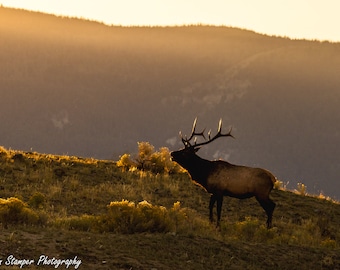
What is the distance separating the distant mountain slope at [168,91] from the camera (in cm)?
14450

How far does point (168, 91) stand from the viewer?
166 metres

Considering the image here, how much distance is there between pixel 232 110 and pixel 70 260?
5638 inches

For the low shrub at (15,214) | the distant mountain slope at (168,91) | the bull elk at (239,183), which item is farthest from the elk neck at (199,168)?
the distant mountain slope at (168,91)

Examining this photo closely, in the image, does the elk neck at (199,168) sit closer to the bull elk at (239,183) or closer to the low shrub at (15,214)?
the bull elk at (239,183)

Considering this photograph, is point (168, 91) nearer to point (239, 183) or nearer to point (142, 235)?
point (239, 183)

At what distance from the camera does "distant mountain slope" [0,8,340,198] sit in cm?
14450

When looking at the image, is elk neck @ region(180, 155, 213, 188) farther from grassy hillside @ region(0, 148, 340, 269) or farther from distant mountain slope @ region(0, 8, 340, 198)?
distant mountain slope @ region(0, 8, 340, 198)

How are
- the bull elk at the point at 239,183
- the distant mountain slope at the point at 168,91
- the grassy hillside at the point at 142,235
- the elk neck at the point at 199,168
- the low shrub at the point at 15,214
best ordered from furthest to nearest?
the distant mountain slope at the point at 168,91 → the elk neck at the point at 199,168 → the bull elk at the point at 239,183 → the low shrub at the point at 15,214 → the grassy hillside at the point at 142,235

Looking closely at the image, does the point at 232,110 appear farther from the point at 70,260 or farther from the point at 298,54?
the point at 70,260

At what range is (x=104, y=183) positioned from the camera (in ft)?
75.7

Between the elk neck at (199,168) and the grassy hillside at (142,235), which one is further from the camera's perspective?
the elk neck at (199,168)

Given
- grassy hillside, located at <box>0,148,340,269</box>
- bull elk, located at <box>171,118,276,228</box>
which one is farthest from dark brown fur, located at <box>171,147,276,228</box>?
grassy hillside, located at <box>0,148,340,269</box>

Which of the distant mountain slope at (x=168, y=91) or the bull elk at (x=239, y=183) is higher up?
the bull elk at (x=239, y=183)

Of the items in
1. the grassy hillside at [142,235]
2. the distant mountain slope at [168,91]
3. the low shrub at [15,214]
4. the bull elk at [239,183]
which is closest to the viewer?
the grassy hillside at [142,235]
